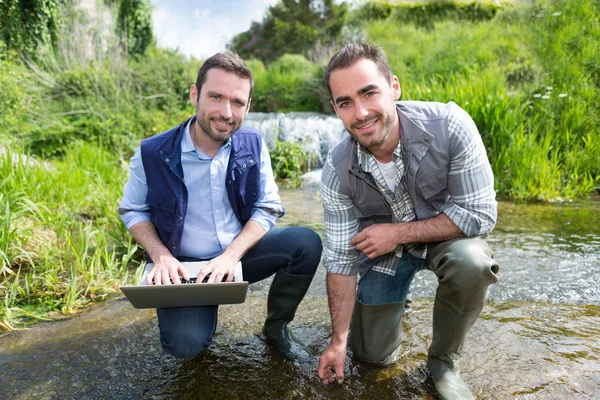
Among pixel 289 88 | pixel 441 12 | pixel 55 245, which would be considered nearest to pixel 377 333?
pixel 55 245

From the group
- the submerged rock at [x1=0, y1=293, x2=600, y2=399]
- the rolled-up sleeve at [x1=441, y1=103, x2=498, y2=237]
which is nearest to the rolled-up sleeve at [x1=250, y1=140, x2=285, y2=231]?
the submerged rock at [x1=0, y1=293, x2=600, y2=399]

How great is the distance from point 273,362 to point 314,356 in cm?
19

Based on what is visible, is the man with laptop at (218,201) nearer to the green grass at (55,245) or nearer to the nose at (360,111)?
the nose at (360,111)

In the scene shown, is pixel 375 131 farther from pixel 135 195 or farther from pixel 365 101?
pixel 135 195

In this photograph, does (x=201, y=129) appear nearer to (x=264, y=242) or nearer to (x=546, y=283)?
(x=264, y=242)

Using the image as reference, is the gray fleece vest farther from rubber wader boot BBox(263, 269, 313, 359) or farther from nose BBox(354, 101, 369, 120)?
rubber wader boot BBox(263, 269, 313, 359)

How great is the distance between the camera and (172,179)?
201 centimetres

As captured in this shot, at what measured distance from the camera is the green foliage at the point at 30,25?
979 cm

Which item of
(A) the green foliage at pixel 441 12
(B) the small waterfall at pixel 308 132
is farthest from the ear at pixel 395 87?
(A) the green foliage at pixel 441 12

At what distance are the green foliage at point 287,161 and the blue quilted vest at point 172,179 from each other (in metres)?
4.63

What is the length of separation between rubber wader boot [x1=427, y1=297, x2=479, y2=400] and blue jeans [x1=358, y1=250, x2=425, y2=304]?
0.25m

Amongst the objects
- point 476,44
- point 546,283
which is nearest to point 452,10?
point 476,44

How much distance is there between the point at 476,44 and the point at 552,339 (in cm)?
927

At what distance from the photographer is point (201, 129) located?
6.86 feet
